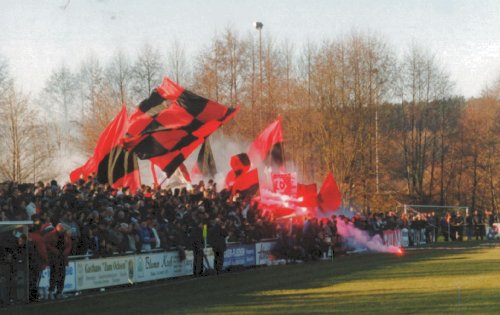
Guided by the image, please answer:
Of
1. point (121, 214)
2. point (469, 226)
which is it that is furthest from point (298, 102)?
point (121, 214)

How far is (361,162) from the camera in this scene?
66625mm

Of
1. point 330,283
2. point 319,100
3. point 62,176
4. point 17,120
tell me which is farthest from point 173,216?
point 319,100

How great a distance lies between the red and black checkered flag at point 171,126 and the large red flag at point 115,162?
0.48 meters

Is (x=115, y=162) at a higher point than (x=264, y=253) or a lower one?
higher

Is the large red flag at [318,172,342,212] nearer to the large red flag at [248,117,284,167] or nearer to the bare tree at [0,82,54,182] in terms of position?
the large red flag at [248,117,284,167]

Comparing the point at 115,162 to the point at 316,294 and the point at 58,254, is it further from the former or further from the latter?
the point at 316,294

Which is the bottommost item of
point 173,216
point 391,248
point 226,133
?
point 391,248

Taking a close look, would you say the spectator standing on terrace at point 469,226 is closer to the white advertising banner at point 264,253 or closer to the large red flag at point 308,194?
the large red flag at point 308,194

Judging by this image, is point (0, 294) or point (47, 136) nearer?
point (0, 294)

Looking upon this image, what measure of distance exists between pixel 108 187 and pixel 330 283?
8.01 metres

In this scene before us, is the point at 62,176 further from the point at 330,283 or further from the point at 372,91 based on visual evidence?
the point at 330,283

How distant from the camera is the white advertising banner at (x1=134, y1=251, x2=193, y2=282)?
25734 mm

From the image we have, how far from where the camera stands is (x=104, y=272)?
78.0ft

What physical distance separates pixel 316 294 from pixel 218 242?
331 inches
